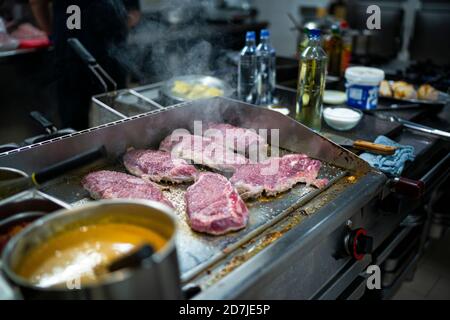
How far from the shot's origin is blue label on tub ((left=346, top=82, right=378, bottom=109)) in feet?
8.65

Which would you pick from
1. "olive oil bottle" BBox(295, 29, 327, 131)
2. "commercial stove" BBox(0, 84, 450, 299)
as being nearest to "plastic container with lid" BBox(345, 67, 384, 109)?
"commercial stove" BBox(0, 84, 450, 299)

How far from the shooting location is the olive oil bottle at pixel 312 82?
233 centimetres

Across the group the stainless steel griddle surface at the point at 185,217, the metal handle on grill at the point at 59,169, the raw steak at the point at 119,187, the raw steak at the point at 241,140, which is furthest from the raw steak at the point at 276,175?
the metal handle on grill at the point at 59,169

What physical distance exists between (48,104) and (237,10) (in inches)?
169

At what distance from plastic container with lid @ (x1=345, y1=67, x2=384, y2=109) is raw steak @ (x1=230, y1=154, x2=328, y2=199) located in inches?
36.2

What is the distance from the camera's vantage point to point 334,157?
6.47 ft

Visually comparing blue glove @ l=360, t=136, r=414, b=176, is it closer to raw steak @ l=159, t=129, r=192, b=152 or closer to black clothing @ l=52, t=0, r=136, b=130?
raw steak @ l=159, t=129, r=192, b=152

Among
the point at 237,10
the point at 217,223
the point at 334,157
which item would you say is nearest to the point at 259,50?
the point at 334,157

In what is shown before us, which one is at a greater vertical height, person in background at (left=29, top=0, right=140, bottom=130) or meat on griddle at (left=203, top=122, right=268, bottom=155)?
person in background at (left=29, top=0, right=140, bottom=130)

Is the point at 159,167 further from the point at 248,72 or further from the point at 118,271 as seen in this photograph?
the point at 248,72

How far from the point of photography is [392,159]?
1.95m

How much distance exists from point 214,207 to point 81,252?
Result: 625 mm

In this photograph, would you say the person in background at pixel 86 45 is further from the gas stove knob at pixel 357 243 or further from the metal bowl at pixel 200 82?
the gas stove knob at pixel 357 243
